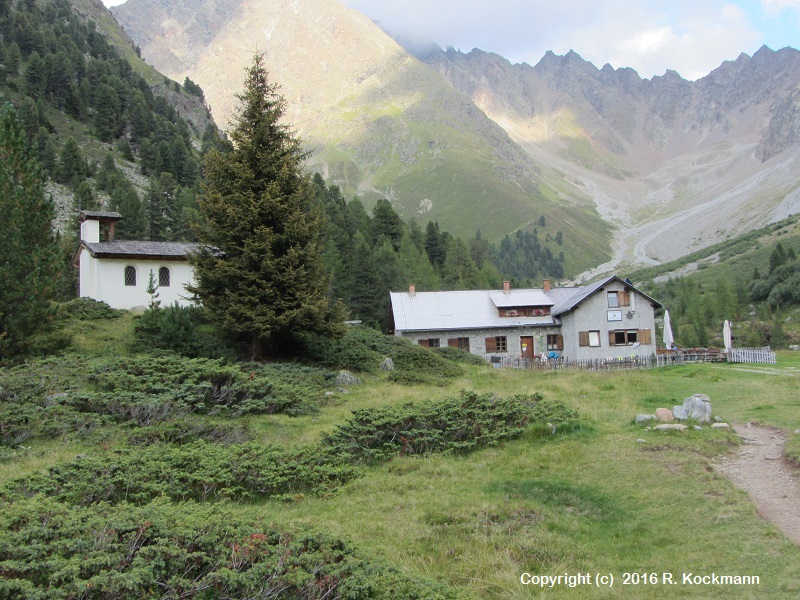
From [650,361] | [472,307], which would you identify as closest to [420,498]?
[650,361]

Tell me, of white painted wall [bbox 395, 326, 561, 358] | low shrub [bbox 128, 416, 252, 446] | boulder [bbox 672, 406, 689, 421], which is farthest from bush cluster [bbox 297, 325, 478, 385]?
white painted wall [bbox 395, 326, 561, 358]

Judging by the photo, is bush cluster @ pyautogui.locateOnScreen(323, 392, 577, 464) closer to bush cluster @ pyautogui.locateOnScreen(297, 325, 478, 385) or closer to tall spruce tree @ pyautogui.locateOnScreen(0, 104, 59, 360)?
bush cluster @ pyautogui.locateOnScreen(297, 325, 478, 385)

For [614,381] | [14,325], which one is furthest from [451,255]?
[14,325]

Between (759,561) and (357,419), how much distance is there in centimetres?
903

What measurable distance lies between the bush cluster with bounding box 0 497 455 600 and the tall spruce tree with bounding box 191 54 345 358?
57.6ft

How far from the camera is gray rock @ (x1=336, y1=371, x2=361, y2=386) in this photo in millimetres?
24283

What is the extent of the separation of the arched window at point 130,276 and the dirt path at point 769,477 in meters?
32.2

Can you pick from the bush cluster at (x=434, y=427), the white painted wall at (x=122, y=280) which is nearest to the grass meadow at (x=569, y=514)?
the bush cluster at (x=434, y=427)

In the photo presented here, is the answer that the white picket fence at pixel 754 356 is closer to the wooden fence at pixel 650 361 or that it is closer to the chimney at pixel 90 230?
the wooden fence at pixel 650 361

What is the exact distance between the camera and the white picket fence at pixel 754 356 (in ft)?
122

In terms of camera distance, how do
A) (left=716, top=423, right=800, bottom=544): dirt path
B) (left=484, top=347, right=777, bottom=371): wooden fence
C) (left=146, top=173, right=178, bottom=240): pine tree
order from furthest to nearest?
(left=146, top=173, right=178, bottom=240): pine tree < (left=484, top=347, right=777, bottom=371): wooden fence < (left=716, top=423, right=800, bottom=544): dirt path

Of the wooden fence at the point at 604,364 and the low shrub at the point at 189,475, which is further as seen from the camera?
the wooden fence at the point at 604,364

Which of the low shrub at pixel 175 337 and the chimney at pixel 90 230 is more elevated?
the chimney at pixel 90 230

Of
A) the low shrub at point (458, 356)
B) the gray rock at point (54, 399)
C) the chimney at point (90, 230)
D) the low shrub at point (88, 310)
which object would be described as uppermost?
the chimney at point (90, 230)
